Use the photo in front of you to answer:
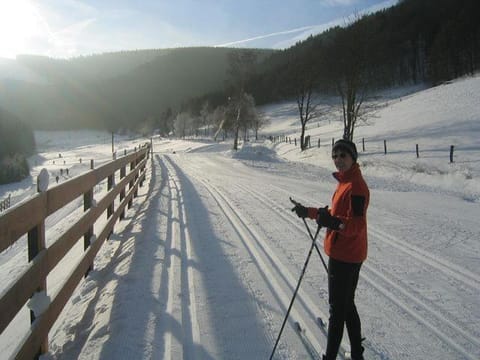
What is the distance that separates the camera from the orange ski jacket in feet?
9.37

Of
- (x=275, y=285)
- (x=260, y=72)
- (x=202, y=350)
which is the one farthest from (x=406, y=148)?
(x=260, y=72)

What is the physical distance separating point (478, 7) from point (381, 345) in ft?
325

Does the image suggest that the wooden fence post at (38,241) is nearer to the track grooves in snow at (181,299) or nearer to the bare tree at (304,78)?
the track grooves in snow at (181,299)

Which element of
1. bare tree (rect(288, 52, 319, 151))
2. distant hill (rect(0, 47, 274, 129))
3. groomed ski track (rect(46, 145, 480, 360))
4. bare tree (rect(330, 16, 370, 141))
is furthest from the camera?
distant hill (rect(0, 47, 274, 129))

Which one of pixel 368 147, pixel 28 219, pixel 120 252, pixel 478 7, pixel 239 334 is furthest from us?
pixel 478 7

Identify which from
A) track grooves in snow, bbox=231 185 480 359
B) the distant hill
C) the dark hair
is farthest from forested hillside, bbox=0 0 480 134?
the dark hair

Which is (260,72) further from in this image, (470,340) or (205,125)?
(470,340)

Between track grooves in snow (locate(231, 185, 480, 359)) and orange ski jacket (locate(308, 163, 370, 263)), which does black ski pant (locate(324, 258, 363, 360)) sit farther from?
track grooves in snow (locate(231, 185, 480, 359))

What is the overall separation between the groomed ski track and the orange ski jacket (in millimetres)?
993

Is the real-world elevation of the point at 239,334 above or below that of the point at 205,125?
below

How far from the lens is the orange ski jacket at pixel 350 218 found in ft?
9.37

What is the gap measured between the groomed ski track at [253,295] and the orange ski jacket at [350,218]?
39.1 inches

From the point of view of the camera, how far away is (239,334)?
11.6 feet

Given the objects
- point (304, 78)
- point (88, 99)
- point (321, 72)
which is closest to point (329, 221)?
point (321, 72)
